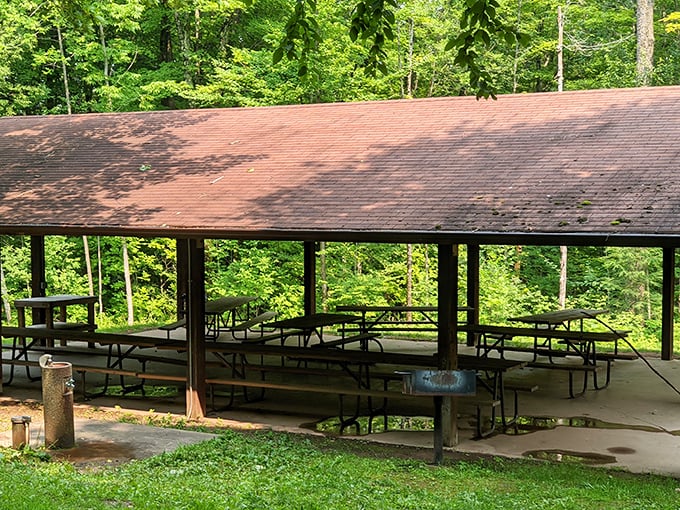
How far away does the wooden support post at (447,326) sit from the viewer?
8531 millimetres

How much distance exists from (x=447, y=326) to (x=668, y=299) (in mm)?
5967

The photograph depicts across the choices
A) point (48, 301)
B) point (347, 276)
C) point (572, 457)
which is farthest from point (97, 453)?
point (347, 276)

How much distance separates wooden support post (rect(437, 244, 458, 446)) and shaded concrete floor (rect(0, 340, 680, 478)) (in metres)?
0.21

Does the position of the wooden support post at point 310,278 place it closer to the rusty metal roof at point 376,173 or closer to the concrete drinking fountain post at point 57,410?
the rusty metal roof at point 376,173

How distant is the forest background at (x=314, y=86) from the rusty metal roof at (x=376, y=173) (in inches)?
347

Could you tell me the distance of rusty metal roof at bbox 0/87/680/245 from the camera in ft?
26.5

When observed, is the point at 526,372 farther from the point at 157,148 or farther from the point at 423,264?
the point at 423,264

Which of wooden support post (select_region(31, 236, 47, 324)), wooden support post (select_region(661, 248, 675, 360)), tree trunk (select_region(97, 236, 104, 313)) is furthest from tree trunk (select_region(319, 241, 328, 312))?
wooden support post (select_region(661, 248, 675, 360))

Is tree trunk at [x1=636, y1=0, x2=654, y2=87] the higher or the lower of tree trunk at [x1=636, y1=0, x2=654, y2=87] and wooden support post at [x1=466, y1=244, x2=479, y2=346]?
the higher

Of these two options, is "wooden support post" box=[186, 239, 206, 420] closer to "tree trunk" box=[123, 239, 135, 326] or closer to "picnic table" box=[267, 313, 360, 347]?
"picnic table" box=[267, 313, 360, 347]

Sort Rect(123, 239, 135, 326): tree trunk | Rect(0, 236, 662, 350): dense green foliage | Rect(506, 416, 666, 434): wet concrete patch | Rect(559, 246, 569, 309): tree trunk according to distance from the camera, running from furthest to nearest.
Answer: Rect(123, 239, 135, 326): tree trunk → Rect(559, 246, 569, 309): tree trunk → Rect(0, 236, 662, 350): dense green foliage → Rect(506, 416, 666, 434): wet concrete patch

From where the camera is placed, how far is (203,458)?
7277mm

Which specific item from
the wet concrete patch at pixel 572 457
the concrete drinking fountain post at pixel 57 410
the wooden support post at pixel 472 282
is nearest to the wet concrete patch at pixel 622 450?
the wet concrete patch at pixel 572 457

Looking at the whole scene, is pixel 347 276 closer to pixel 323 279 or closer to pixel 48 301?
pixel 323 279
